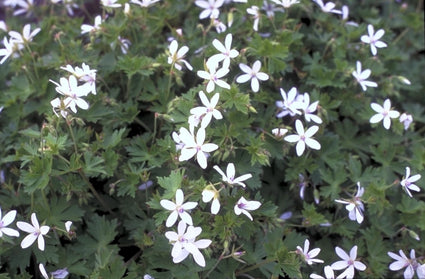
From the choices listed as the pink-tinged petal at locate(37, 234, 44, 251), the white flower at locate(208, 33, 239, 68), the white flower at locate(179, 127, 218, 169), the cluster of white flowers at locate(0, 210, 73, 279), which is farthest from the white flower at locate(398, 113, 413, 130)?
the pink-tinged petal at locate(37, 234, 44, 251)

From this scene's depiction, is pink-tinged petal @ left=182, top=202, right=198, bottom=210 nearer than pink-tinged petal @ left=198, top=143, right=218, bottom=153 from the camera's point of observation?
Yes

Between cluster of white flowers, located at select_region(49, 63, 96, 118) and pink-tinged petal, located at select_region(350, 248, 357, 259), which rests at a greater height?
cluster of white flowers, located at select_region(49, 63, 96, 118)

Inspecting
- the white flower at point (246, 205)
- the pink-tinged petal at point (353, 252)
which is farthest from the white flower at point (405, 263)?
the white flower at point (246, 205)

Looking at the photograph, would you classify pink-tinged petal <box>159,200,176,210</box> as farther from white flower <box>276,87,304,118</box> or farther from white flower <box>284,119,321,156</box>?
white flower <box>276,87,304,118</box>

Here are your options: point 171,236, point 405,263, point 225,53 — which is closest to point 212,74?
point 225,53

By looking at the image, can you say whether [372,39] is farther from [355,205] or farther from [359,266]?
[359,266]

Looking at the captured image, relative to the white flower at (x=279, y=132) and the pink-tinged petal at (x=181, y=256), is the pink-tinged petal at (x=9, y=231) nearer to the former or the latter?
the pink-tinged petal at (x=181, y=256)
